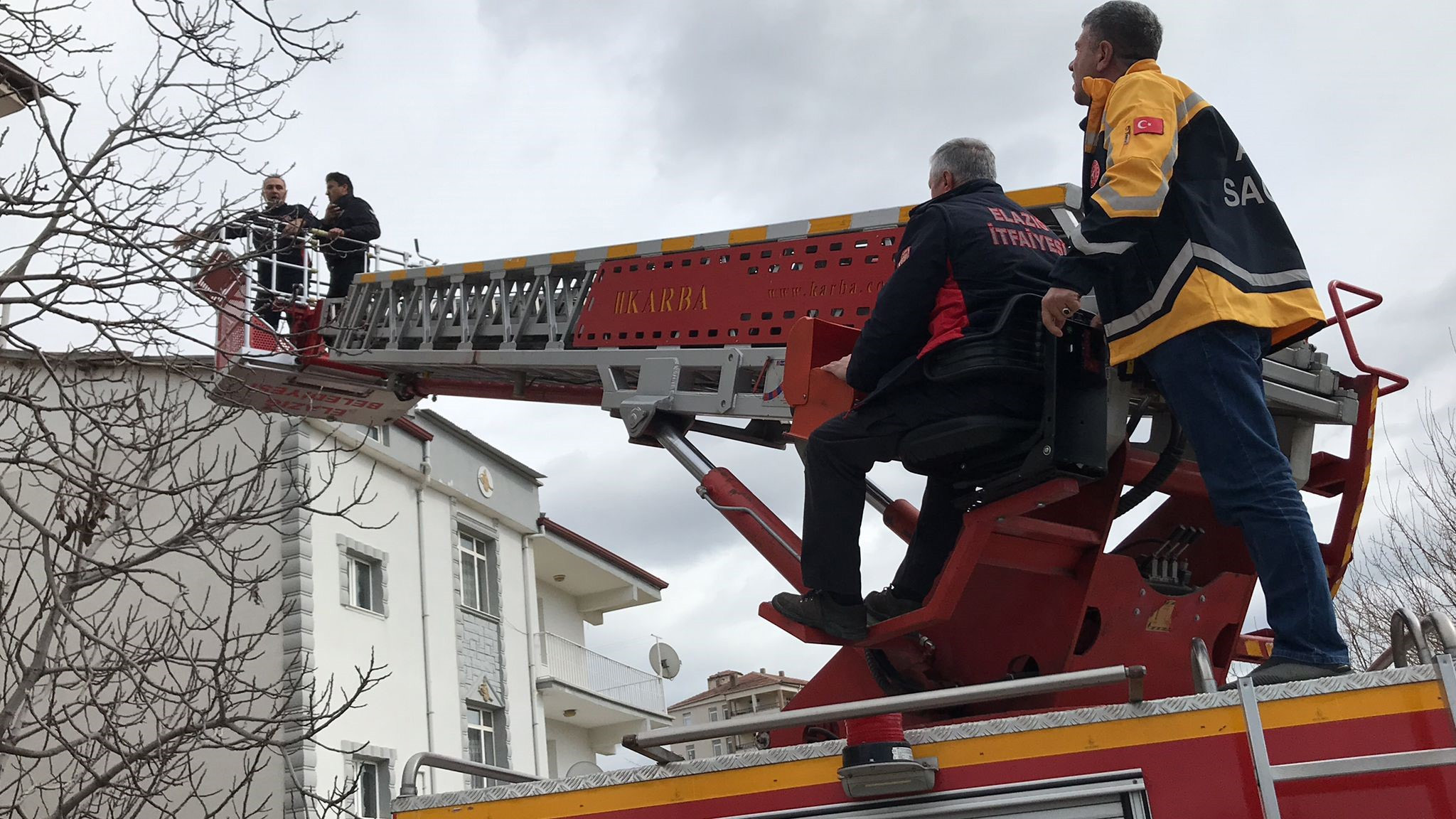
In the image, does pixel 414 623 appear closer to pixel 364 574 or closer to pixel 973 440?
pixel 364 574

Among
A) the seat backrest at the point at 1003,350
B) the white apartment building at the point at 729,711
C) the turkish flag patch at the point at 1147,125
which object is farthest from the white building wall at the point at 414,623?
the turkish flag patch at the point at 1147,125

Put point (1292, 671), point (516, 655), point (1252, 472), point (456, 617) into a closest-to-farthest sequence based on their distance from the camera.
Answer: point (1292, 671) → point (1252, 472) → point (456, 617) → point (516, 655)

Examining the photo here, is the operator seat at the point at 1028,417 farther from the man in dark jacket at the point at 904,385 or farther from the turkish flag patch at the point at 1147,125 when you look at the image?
the turkish flag patch at the point at 1147,125

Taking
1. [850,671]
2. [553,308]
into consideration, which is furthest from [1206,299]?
[553,308]

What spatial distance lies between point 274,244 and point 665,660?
366 cm

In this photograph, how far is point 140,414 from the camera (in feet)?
30.8

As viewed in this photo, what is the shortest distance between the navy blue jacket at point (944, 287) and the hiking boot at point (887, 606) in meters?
0.69

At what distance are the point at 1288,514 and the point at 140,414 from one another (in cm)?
797

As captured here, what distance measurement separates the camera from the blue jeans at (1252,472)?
348 cm

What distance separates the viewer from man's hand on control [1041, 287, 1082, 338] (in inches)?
152

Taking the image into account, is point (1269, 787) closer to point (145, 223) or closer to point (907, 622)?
point (907, 622)

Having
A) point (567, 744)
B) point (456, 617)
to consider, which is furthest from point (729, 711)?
point (567, 744)

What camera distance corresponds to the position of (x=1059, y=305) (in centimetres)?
387

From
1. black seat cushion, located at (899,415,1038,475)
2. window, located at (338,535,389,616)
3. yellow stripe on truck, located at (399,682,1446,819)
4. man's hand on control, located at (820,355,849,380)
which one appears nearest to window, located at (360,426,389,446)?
window, located at (338,535,389,616)
